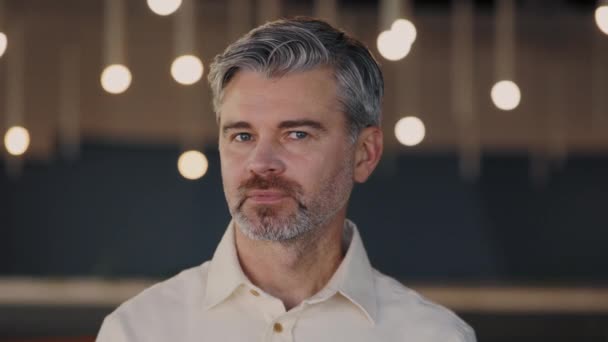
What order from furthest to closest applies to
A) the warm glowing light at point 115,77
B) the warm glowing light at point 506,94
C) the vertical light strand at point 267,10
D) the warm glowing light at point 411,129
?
the vertical light strand at point 267,10
the warm glowing light at point 411,129
the warm glowing light at point 506,94
the warm glowing light at point 115,77

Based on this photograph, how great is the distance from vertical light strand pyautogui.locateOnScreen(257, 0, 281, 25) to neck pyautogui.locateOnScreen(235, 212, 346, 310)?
5.76 metres

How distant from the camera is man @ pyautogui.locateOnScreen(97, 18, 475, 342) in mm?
1899

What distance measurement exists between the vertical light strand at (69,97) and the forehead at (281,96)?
6.85 meters

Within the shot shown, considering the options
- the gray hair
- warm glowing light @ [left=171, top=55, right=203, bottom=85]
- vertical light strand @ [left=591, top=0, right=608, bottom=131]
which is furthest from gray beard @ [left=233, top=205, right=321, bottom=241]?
vertical light strand @ [left=591, top=0, right=608, bottom=131]

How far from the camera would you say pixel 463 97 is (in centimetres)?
867

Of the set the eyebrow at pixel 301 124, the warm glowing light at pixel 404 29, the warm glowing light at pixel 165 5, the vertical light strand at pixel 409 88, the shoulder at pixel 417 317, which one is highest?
the vertical light strand at pixel 409 88

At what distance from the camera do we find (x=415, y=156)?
8.99 meters

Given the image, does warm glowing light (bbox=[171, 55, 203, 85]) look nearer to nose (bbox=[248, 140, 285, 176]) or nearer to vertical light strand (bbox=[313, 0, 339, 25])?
vertical light strand (bbox=[313, 0, 339, 25])

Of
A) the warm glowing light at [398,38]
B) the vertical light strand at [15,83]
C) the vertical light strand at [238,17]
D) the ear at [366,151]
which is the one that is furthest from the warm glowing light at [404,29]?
the vertical light strand at [15,83]

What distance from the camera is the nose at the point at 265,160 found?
1856 millimetres

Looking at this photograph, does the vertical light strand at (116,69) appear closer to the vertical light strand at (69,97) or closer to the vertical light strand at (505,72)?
the vertical light strand at (505,72)

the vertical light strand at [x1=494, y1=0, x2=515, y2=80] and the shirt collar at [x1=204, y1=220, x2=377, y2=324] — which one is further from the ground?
the vertical light strand at [x1=494, y1=0, x2=515, y2=80]

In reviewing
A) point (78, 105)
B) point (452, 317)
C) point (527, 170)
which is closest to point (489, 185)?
point (527, 170)

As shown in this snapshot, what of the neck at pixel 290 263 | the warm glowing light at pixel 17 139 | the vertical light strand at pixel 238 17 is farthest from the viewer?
the vertical light strand at pixel 238 17
